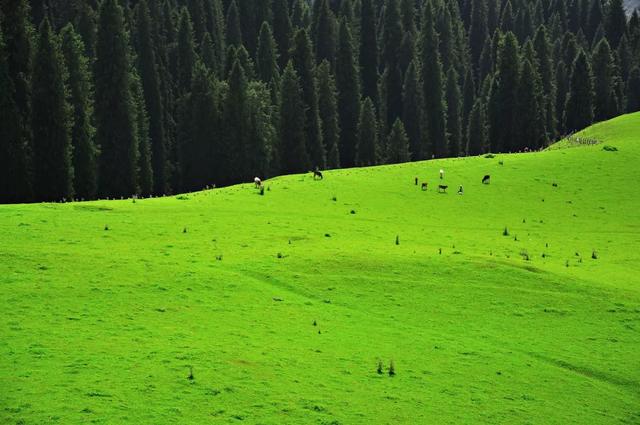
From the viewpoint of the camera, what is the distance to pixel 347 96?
130 m

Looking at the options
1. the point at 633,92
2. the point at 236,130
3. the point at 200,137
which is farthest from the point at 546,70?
the point at 200,137

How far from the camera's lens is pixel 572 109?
4894 inches

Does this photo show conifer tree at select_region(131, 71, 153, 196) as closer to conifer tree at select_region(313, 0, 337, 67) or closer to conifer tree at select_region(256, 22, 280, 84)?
conifer tree at select_region(256, 22, 280, 84)

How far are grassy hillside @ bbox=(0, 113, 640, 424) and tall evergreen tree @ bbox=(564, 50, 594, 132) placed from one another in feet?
257

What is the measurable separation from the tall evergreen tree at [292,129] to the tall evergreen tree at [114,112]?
82.0ft

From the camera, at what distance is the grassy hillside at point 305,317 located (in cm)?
1981

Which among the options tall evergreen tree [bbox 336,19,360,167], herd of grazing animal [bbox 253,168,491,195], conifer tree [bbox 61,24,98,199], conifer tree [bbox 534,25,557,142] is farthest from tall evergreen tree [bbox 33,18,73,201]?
conifer tree [bbox 534,25,557,142]

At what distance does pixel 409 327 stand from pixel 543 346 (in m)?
4.58

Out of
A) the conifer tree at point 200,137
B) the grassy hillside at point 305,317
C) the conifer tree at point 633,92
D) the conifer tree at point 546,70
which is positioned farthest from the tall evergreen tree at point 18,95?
the conifer tree at point 633,92

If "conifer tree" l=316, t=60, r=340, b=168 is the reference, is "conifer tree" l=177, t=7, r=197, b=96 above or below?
above

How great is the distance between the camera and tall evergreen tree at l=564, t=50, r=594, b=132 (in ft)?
404

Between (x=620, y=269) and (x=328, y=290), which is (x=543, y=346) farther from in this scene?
(x=620, y=269)

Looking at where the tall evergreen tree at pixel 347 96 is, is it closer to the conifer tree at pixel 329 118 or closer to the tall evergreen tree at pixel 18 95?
the conifer tree at pixel 329 118

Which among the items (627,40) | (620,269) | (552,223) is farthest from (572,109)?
(620,269)
